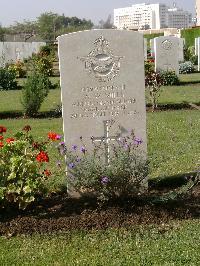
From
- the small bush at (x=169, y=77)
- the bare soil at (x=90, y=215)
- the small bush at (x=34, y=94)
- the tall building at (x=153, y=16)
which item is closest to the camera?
the bare soil at (x=90, y=215)

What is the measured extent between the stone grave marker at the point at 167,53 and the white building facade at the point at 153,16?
5338 inches

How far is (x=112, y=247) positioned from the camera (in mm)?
4348

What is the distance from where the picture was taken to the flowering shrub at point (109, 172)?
4934 millimetres

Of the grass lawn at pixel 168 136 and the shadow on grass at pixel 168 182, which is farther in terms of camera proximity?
the grass lawn at pixel 168 136

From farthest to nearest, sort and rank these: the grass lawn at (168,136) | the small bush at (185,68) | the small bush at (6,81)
A: the small bush at (185,68), the small bush at (6,81), the grass lawn at (168,136)

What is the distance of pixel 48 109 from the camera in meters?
13.4

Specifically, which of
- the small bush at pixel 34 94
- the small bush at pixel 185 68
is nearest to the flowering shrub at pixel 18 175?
the small bush at pixel 34 94

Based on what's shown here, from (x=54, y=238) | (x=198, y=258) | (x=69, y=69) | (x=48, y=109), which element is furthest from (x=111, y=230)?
(x=48, y=109)

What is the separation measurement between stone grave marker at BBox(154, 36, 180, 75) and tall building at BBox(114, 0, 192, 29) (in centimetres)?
13557

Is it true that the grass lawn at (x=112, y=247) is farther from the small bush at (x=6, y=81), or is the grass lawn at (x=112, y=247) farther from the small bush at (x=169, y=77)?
the small bush at (x=6, y=81)

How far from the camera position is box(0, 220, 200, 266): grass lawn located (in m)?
4.11

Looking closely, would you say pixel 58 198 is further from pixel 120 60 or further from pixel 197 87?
pixel 197 87

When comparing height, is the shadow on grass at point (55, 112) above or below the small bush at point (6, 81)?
below

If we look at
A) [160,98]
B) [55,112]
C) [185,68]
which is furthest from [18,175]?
[185,68]
